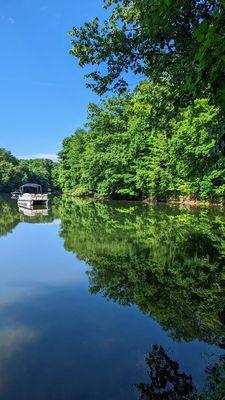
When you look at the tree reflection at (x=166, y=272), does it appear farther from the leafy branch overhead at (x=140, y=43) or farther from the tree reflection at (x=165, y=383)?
the leafy branch overhead at (x=140, y=43)

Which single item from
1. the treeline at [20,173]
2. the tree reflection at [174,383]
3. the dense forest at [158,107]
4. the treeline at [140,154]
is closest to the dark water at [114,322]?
the tree reflection at [174,383]

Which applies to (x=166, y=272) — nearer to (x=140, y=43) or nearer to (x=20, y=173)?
(x=140, y=43)

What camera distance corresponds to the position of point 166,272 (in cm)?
938

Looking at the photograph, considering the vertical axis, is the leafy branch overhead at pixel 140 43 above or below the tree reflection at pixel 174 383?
above

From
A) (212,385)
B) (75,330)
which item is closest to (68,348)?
(75,330)

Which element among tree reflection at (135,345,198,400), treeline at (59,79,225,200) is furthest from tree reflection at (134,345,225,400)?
treeline at (59,79,225,200)

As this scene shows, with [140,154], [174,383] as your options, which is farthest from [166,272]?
[140,154]

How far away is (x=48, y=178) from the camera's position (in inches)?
4678

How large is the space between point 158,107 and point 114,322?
8385 mm

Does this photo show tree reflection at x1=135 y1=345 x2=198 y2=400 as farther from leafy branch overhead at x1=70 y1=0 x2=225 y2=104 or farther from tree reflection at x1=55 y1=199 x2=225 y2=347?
leafy branch overhead at x1=70 y1=0 x2=225 y2=104

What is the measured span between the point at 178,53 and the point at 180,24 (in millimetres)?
769

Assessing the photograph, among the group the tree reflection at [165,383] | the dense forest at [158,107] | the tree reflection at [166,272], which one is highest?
the dense forest at [158,107]

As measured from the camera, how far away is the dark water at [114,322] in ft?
14.2

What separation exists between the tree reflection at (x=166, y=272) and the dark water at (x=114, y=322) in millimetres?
27
